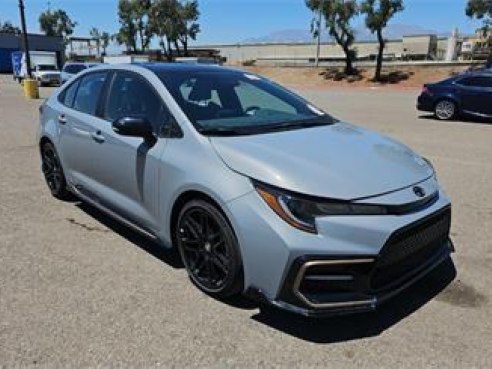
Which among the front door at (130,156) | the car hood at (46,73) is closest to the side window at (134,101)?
the front door at (130,156)

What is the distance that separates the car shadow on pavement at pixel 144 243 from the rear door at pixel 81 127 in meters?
0.42

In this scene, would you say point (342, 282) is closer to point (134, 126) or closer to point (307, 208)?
point (307, 208)

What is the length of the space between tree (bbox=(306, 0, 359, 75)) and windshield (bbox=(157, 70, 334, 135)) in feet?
148

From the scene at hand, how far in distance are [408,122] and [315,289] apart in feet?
43.8

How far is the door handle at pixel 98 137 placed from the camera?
4932 millimetres

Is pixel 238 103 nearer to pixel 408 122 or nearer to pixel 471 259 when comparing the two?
pixel 471 259

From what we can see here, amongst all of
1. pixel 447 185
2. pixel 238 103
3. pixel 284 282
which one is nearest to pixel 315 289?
pixel 284 282

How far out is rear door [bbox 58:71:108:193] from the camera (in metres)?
5.22

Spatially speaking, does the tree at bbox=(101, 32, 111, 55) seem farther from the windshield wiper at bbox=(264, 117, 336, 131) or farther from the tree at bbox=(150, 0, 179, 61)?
the windshield wiper at bbox=(264, 117, 336, 131)

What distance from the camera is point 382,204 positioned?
3.40 m

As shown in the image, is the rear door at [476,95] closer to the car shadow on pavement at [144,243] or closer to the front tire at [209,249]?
the car shadow on pavement at [144,243]

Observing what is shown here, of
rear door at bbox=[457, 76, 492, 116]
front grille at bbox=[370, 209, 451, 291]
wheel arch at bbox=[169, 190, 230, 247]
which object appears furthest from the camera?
rear door at bbox=[457, 76, 492, 116]

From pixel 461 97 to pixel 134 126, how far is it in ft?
46.1

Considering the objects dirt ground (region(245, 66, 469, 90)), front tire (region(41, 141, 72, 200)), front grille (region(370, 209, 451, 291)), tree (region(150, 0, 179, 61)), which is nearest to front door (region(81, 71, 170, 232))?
front tire (region(41, 141, 72, 200))
